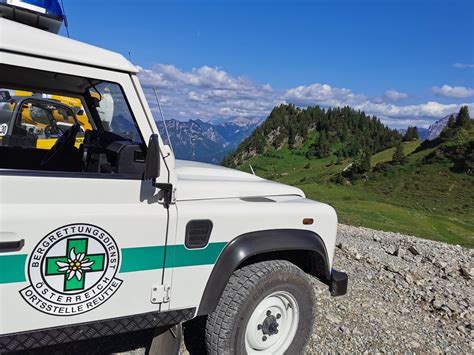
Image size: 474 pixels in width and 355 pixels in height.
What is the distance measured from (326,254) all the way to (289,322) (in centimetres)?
64

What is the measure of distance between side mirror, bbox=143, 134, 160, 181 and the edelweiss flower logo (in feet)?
1.94

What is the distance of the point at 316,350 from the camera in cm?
427

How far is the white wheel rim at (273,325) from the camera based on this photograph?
3494mm

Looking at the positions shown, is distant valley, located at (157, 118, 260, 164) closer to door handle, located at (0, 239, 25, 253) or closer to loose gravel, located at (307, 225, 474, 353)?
door handle, located at (0, 239, 25, 253)

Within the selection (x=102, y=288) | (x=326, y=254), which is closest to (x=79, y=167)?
(x=102, y=288)

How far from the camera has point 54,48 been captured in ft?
8.20

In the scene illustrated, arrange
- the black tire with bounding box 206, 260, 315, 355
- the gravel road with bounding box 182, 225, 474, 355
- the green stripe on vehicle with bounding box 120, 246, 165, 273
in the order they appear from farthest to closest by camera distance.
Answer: the gravel road with bounding box 182, 225, 474, 355 < the black tire with bounding box 206, 260, 315, 355 < the green stripe on vehicle with bounding box 120, 246, 165, 273

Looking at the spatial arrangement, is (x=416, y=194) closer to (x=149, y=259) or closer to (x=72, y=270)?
(x=149, y=259)

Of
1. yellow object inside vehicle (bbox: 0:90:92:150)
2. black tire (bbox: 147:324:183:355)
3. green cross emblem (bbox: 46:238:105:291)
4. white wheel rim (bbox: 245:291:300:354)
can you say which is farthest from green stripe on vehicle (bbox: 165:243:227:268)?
yellow object inside vehicle (bbox: 0:90:92:150)

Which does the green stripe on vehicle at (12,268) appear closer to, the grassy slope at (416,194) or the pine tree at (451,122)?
the grassy slope at (416,194)

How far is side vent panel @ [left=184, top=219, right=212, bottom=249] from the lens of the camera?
292cm

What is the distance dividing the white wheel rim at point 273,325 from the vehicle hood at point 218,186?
837 millimetres

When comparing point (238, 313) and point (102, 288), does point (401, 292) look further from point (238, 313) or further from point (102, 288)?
point (102, 288)

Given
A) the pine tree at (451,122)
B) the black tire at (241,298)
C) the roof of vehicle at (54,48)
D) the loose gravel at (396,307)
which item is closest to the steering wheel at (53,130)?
the roof of vehicle at (54,48)
